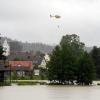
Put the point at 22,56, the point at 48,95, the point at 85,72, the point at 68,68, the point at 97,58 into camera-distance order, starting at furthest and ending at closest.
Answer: the point at 22,56
the point at 97,58
the point at 85,72
the point at 68,68
the point at 48,95

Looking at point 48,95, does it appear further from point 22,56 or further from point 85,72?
point 22,56

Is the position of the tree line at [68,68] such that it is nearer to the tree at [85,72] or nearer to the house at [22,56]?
the tree at [85,72]

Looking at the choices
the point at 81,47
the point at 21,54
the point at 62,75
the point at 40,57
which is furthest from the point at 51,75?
the point at 21,54

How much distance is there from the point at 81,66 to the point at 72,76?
295cm

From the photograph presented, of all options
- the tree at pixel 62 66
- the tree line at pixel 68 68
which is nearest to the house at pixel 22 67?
the tree line at pixel 68 68

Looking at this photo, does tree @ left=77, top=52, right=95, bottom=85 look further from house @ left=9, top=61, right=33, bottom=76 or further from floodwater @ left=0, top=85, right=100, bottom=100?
house @ left=9, top=61, right=33, bottom=76

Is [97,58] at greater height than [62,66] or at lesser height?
greater

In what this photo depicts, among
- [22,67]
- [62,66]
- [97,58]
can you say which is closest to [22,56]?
[22,67]

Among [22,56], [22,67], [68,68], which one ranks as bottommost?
[68,68]

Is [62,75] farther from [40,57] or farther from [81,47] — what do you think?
[40,57]

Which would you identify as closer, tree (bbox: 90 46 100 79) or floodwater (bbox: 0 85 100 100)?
floodwater (bbox: 0 85 100 100)

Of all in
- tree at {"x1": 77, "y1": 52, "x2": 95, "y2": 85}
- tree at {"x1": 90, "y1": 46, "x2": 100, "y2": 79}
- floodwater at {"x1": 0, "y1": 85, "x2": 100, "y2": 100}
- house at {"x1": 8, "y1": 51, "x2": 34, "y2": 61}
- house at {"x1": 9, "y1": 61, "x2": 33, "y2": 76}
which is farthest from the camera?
house at {"x1": 8, "y1": 51, "x2": 34, "y2": 61}

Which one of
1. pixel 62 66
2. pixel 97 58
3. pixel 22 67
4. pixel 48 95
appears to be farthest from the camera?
pixel 22 67

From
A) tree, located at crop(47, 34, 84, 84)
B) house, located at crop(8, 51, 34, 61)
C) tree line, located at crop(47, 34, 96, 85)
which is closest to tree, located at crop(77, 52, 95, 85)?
tree line, located at crop(47, 34, 96, 85)
